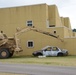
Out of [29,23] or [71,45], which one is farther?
[29,23]

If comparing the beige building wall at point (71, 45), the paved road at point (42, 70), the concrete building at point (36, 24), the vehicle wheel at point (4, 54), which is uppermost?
the concrete building at point (36, 24)

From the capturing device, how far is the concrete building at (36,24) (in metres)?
42.5

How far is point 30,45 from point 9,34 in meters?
5.10

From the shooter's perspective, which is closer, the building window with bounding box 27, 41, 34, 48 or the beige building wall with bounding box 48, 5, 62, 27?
the building window with bounding box 27, 41, 34, 48

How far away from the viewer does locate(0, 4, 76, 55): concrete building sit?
42469 mm

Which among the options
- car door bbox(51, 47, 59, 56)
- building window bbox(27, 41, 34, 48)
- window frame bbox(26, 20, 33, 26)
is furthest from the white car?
window frame bbox(26, 20, 33, 26)

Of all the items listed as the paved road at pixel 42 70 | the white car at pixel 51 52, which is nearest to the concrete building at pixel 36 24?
the white car at pixel 51 52

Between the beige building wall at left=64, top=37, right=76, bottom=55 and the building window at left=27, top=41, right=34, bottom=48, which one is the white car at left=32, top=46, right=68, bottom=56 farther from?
the building window at left=27, top=41, right=34, bottom=48

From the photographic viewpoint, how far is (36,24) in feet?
150

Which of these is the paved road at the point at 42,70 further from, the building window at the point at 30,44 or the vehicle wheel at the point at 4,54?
the building window at the point at 30,44

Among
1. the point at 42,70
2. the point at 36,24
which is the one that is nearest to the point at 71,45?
the point at 36,24

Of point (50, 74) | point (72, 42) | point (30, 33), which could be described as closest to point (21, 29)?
point (30, 33)

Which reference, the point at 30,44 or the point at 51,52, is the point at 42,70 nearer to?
the point at 51,52

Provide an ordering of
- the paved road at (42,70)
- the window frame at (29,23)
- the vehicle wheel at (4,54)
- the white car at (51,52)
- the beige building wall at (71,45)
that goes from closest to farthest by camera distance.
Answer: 1. the paved road at (42,70)
2. the vehicle wheel at (4,54)
3. the white car at (51,52)
4. the beige building wall at (71,45)
5. the window frame at (29,23)
